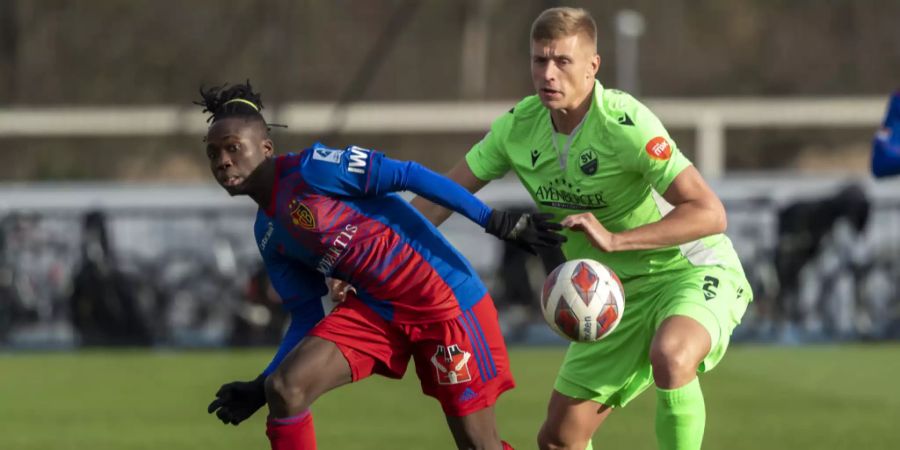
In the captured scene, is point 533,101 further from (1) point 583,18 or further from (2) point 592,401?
(2) point 592,401

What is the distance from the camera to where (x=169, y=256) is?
19578 millimetres

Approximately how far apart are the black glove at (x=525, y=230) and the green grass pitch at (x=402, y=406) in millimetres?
4064

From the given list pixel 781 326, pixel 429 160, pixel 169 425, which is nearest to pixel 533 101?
pixel 169 425

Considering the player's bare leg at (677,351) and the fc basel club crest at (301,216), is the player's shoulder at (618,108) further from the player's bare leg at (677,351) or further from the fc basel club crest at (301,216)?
the fc basel club crest at (301,216)

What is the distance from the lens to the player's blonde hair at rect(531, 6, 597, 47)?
6.74 m

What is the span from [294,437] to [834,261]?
13.8 m

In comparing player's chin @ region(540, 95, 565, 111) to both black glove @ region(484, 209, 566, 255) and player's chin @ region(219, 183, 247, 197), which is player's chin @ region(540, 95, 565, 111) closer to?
black glove @ region(484, 209, 566, 255)

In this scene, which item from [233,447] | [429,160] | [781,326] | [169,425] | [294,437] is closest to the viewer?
[294,437]

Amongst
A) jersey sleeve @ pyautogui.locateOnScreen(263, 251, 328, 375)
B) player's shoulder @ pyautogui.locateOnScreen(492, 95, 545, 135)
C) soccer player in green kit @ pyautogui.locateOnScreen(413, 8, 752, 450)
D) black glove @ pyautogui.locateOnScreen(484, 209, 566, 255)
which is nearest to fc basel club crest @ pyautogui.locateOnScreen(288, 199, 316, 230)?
jersey sleeve @ pyautogui.locateOnScreen(263, 251, 328, 375)

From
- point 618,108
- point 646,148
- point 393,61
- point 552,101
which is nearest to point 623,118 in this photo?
point 618,108

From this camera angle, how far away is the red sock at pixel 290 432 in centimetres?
656

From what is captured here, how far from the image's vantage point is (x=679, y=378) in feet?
21.4

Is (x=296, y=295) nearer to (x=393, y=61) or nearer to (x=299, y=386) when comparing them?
(x=299, y=386)

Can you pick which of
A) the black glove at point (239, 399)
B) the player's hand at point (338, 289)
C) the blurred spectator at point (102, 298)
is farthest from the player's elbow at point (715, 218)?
the blurred spectator at point (102, 298)
